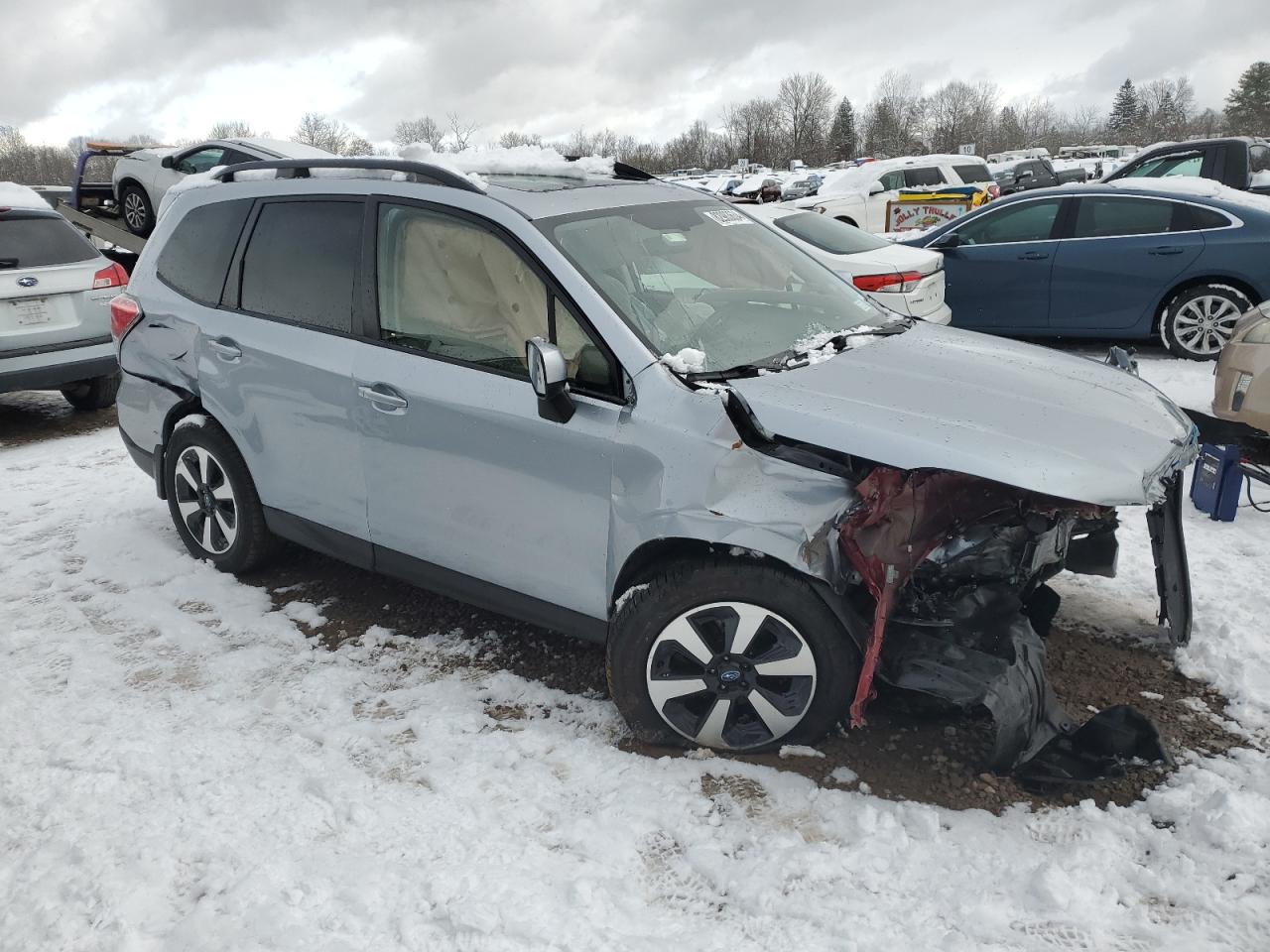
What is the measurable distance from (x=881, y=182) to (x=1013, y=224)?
371 inches

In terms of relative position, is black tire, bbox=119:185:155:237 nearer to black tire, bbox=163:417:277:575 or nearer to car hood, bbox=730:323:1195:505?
black tire, bbox=163:417:277:575

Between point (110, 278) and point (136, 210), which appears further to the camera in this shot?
point (136, 210)

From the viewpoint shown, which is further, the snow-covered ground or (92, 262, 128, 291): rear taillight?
(92, 262, 128, 291): rear taillight

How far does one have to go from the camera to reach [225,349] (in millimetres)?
4078

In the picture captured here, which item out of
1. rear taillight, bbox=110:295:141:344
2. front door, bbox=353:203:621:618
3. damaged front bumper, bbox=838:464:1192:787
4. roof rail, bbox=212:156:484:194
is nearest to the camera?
Answer: damaged front bumper, bbox=838:464:1192:787

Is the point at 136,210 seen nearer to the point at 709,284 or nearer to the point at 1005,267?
the point at 1005,267

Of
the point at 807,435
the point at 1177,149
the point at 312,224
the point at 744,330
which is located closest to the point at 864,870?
the point at 807,435

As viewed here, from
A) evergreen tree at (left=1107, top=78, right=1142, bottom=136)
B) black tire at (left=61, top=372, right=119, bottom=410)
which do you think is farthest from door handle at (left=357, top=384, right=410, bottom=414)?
evergreen tree at (left=1107, top=78, right=1142, bottom=136)

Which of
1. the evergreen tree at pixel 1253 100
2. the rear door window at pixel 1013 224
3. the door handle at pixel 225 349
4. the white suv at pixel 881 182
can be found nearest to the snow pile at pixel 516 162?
the door handle at pixel 225 349

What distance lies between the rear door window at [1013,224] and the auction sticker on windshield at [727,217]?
5.82 metres

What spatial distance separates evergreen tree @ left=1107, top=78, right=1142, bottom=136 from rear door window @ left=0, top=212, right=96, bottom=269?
415 ft

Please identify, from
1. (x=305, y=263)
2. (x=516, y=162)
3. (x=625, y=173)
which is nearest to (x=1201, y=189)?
(x=625, y=173)

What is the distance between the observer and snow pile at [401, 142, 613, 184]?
382 centimetres

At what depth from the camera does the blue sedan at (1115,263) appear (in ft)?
25.9
